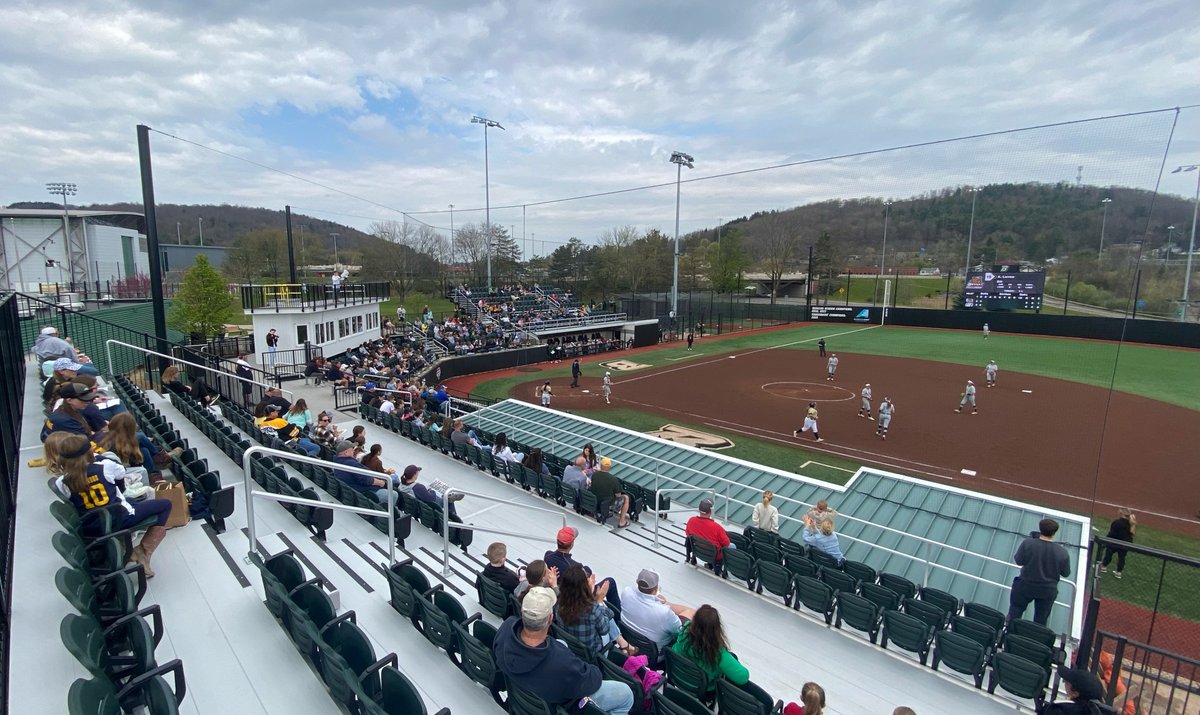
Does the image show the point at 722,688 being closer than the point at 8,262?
Yes

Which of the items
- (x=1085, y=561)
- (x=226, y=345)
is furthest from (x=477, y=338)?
(x=1085, y=561)

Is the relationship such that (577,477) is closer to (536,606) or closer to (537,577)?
(537,577)

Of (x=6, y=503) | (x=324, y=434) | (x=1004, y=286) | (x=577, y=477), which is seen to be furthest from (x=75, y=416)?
(x=1004, y=286)

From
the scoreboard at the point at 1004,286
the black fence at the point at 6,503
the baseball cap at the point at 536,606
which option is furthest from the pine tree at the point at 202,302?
the scoreboard at the point at 1004,286

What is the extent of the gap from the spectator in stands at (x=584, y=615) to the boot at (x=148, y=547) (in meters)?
3.61

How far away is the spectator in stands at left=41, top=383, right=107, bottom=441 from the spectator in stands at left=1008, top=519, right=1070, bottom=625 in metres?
10.7

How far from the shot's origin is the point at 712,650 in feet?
14.0

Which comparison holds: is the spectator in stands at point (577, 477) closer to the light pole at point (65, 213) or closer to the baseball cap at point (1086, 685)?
the baseball cap at point (1086, 685)

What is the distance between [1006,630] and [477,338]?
31714 millimetres

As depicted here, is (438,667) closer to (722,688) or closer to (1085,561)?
(722,688)

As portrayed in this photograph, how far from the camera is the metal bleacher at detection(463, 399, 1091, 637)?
370 inches

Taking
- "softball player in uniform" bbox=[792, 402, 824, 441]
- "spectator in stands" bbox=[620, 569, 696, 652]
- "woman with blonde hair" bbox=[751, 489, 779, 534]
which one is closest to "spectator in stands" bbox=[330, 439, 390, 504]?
"spectator in stands" bbox=[620, 569, 696, 652]

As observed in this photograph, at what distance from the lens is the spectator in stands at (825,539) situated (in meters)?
7.86

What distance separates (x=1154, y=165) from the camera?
33.1 feet
